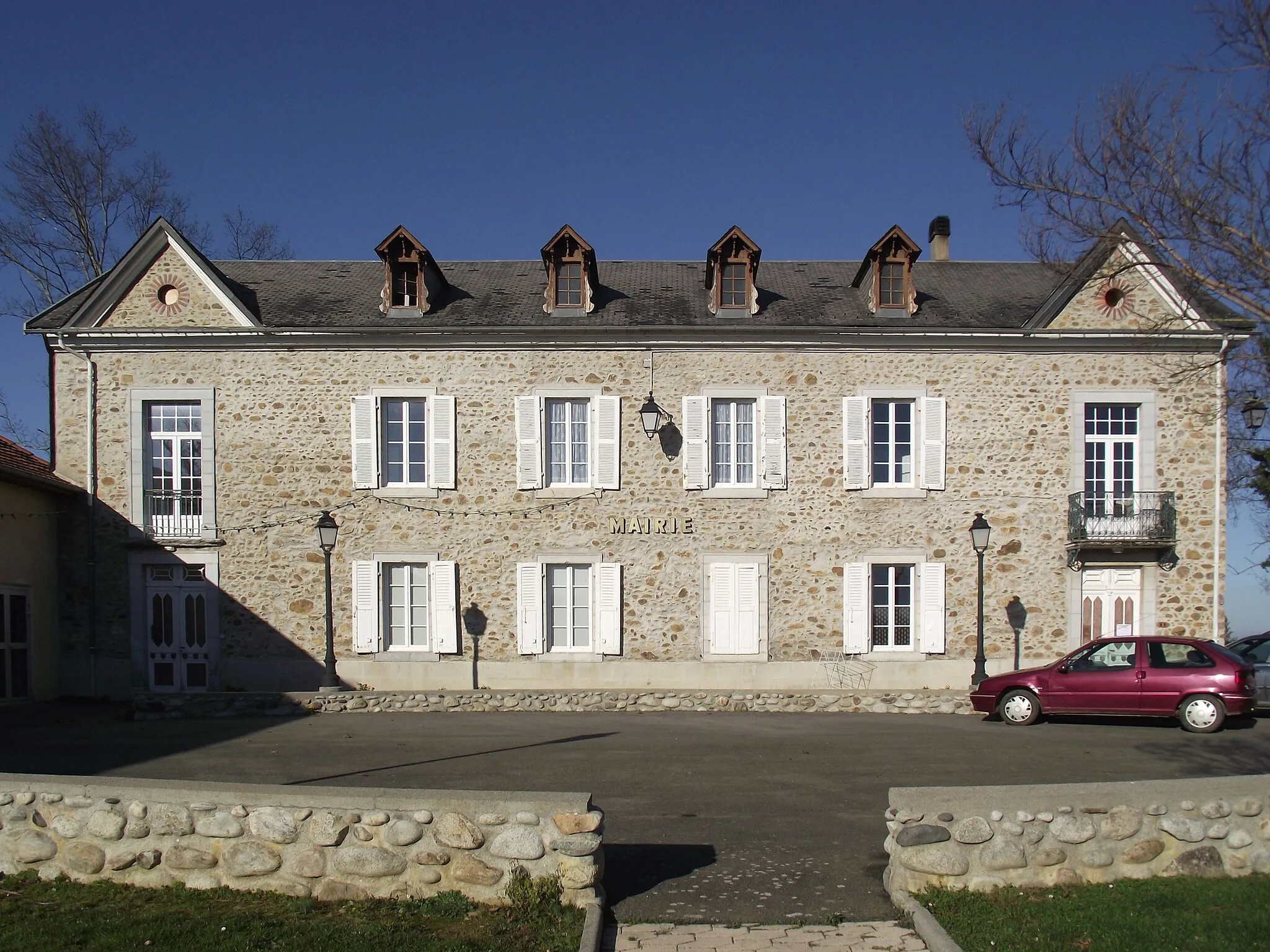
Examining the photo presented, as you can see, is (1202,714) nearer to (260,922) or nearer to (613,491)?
(613,491)

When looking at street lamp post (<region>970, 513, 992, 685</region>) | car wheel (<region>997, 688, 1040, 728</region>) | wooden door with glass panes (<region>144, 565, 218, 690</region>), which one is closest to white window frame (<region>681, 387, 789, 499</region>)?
street lamp post (<region>970, 513, 992, 685</region>)

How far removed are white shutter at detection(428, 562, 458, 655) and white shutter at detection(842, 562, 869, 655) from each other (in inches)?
271

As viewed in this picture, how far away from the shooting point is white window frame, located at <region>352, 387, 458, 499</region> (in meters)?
18.3

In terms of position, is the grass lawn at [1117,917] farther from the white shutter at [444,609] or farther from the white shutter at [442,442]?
the white shutter at [442,442]

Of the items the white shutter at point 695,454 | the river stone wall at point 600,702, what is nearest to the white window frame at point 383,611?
the river stone wall at point 600,702

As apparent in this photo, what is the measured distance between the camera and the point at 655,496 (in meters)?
18.3

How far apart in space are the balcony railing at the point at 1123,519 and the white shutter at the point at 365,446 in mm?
12355

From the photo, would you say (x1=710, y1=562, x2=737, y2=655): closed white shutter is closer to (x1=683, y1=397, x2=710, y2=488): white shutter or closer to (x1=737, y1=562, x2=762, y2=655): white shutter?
(x1=737, y1=562, x2=762, y2=655): white shutter

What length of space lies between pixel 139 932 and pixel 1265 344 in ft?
31.4

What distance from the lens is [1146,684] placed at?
46.3 feet

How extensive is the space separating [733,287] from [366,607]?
8877mm

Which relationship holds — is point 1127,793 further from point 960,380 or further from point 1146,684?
point 960,380

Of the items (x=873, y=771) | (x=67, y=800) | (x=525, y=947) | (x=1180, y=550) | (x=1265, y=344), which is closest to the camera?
(x=525, y=947)

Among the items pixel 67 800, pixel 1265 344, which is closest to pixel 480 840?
pixel 67 800
